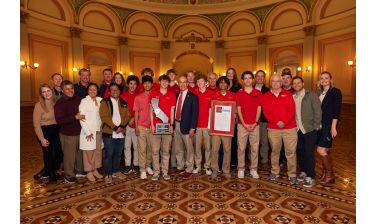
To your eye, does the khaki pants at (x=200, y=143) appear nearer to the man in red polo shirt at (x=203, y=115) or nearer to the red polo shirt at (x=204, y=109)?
the man in red polo shirt at (x=203, y=115)

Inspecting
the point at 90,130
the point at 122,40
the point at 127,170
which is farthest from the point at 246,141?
the point at 122,40

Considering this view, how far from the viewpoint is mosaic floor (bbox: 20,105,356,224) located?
3.31 metres

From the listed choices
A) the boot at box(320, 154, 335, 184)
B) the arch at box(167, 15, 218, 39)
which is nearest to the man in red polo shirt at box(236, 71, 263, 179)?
the boot at box(320, 154, 335, 184)

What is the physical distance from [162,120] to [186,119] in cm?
52

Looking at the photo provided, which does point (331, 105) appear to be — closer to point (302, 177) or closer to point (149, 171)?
point (302, 177)

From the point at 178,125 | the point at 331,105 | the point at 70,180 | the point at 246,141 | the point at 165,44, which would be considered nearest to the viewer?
the point at 331,105

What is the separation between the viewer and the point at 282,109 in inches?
Answer: 170

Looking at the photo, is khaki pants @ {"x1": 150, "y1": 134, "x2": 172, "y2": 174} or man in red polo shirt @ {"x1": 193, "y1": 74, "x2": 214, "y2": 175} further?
man in red polo shirt @ {"x1": 193, "y1": 74, "x2": 214, "y2": 175}

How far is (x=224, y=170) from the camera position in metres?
4.94

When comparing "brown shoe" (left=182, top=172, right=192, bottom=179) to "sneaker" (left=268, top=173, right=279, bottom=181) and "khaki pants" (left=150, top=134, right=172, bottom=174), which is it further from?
"sneaker" (left=268, top=173, right=279, bottom=181)

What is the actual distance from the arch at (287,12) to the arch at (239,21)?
657 millimetres

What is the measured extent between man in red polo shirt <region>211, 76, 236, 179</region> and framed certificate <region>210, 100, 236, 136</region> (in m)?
0.12

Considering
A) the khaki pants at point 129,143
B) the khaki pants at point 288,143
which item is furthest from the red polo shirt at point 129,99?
the khaki pants at point 288,143

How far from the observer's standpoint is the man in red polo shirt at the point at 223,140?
186 inches
